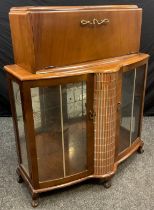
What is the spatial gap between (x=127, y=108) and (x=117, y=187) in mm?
495

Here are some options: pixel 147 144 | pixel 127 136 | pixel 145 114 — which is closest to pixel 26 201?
pixel 127 136

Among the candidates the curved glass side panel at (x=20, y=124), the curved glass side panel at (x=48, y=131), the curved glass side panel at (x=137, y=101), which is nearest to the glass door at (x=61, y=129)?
the curved glass side panel at (x=48, y=131)

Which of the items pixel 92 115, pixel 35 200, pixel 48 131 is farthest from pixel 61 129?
pixel 35 200

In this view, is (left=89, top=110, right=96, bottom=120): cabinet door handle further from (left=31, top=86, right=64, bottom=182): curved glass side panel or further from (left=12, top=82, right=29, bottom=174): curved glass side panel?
(left=12, top=82, right=29, bottom=174): curved glass side panel

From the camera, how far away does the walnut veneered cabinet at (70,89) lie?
1.17m

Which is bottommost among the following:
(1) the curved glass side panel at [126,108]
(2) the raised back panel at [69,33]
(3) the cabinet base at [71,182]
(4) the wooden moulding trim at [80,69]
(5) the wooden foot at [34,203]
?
(5) the wooden foot at [34,203]

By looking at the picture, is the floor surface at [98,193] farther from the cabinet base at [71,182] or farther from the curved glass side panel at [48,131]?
the curved glass side panel at [48,131]

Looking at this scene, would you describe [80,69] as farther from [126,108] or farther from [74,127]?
[126,108]

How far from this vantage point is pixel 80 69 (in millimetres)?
1284

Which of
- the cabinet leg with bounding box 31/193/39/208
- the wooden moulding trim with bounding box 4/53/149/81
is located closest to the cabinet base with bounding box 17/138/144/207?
the cabinet leg with bounding box 31/193/39/208

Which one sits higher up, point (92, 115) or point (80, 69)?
point (80, 69)

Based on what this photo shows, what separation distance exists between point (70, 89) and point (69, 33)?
275mm

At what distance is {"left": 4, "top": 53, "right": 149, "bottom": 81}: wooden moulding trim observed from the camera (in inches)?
45.9

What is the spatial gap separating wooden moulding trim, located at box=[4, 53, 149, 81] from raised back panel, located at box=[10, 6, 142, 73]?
0.09 feet
